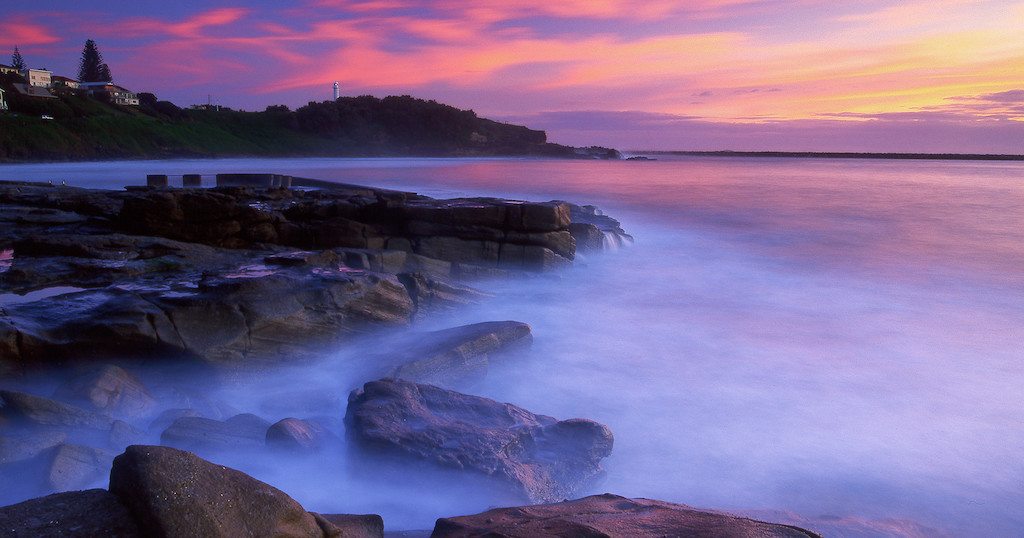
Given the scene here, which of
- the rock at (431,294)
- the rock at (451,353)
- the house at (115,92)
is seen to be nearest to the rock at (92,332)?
the rock at (451,353)

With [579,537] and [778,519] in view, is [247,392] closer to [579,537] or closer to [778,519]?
[579,537]

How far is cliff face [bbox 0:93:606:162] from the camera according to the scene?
52.4 m

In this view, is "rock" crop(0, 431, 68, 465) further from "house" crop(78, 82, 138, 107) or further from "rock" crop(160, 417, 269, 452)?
"house" crop(78, 82, 138, 107)

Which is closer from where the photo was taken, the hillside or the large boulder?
the large boulder

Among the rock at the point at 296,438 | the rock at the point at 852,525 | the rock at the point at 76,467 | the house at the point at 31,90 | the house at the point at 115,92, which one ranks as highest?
the house at the point at 115,92

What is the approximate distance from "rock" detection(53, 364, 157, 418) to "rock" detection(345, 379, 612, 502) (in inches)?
60.5

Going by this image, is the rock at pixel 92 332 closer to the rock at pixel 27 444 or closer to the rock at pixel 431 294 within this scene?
the rock at pixel 27 444

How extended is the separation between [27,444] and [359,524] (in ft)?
7.09

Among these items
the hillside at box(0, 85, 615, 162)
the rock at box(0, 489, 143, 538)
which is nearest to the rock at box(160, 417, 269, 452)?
the rock at box(0, 489, 143, 538)

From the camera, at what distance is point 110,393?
4398 millimetres

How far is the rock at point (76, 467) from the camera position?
333 centimetres

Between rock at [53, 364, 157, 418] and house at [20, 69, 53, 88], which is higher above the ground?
house at [20, 69, 53, 88]

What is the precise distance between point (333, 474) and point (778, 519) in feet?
9.10

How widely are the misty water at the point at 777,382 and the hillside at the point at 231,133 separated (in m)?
55.2
